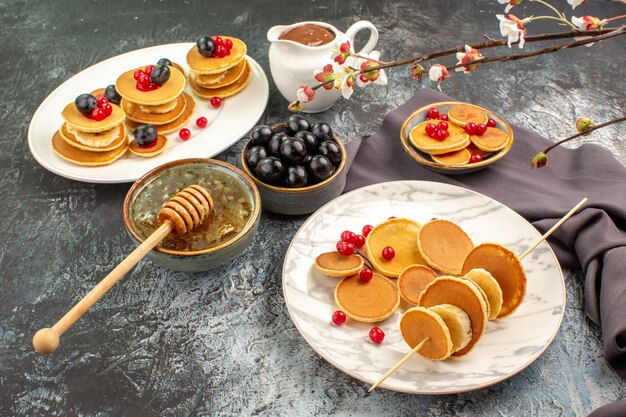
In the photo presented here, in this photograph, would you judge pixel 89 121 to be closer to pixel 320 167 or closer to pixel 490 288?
pixel 320 167

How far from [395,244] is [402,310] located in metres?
0.22

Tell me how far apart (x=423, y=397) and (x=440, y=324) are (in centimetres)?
23

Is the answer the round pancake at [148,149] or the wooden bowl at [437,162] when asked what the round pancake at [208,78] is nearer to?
the round pancake at [148,149]

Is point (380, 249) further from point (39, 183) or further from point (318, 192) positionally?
point (39, 183)

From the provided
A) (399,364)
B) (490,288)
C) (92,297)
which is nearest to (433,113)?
(490,288)

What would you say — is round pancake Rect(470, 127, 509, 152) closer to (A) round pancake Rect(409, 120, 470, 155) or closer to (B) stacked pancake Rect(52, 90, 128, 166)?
(A) round pancake Rect(409, 120, 470, 155)

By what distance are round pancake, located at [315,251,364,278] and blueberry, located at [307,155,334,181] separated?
0.85 ft

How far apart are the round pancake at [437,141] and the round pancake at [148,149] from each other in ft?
2.82

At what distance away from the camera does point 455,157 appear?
6.76 feet

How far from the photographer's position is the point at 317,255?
69.8 inches

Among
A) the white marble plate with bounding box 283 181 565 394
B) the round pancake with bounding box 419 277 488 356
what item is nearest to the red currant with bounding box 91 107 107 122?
the white marble plate with bounding box 283 181 565 394

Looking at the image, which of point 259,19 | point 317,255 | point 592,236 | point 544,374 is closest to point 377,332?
point 317,255

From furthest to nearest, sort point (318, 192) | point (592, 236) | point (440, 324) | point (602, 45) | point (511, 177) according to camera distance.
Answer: point (602, 45) < point (511, 177) < point (318, 192) < point (592, 236) < point (440, 324)

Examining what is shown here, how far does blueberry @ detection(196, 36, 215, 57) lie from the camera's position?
2.27 metres
